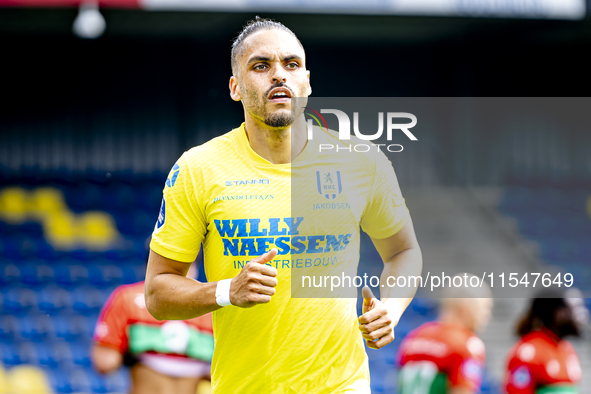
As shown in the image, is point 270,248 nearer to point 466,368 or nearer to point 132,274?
point 466,368

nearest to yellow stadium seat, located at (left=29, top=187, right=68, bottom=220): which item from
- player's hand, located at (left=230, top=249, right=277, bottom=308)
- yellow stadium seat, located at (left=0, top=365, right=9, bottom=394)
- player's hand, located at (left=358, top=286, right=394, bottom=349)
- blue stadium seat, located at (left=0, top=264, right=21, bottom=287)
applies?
blue stadium seat, located at (left=0, top=264, right=21, bottom=287)

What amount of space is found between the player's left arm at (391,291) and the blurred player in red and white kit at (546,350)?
7.07ft

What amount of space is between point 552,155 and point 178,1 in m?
5.78

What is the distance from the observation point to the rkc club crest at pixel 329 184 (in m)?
2.50

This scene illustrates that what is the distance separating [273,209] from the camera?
2.37 m

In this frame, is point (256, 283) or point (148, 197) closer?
point (256, 283)

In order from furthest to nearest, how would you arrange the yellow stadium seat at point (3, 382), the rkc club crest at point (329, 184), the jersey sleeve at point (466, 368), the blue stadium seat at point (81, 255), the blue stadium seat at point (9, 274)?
1. the blue stadium seat at point (81, 255)
2. the blue stadium seat at point (9, 274)
3. the yellow stadium seat at point (3, 382)
4. the jersey sleeve at point (466, 368)
5. the rkc club crest at point (329, 184)

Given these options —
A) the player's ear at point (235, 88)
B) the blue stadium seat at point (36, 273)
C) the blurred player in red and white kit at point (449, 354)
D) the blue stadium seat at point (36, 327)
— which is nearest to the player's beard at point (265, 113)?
the player's ear at point (235, 88)

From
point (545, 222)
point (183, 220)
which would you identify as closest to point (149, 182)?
point (545, 222)

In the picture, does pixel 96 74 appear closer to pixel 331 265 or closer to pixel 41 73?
pixel 41 73

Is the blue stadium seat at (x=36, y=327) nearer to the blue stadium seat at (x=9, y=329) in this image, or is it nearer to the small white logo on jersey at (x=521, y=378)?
the blue stadium seat at (x=9, y=329)

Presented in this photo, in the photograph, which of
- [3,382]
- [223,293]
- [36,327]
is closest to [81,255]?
[36,327]

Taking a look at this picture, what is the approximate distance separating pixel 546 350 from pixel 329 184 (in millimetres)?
2671

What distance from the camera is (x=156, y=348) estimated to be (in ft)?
13.4
